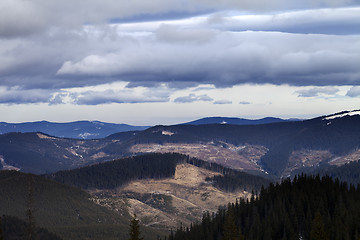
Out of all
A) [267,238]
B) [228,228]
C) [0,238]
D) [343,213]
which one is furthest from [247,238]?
[0,238]

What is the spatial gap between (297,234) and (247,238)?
20.8m

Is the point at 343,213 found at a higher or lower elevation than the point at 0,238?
lower

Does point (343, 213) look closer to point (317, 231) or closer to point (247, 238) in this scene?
point (247, 238)

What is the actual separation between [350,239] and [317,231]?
41066 mm

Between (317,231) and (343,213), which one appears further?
(343,213)

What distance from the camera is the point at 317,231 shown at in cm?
12094

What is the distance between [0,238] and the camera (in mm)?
87250

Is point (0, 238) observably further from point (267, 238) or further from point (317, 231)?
point (267, 238)

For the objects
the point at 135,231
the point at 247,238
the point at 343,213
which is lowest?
the point at 247,238

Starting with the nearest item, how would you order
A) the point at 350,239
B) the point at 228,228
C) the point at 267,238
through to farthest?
the point at 228,228 < the point at 350,239 < the point at 267,238

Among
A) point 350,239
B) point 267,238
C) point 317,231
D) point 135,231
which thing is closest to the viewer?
point 135,231

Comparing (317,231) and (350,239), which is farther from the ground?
(317,231)

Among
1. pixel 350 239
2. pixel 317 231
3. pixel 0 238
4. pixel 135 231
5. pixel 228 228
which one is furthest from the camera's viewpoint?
pixel 350 239

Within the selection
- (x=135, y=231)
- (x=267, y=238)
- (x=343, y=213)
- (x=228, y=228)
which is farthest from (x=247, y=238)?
(x=135, y=231)
